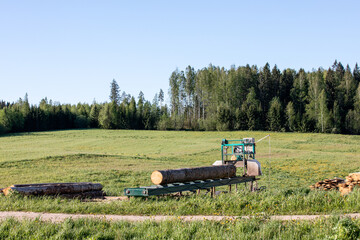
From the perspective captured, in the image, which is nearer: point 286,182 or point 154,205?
point 154,205

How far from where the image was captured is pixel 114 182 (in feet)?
76.8

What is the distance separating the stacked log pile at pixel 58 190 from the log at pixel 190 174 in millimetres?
4059

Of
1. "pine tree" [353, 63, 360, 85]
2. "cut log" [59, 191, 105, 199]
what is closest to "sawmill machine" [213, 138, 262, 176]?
"cut log" [59, 191, 105, 199]

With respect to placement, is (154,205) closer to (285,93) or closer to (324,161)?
(324,161)

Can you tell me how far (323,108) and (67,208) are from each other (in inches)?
3405

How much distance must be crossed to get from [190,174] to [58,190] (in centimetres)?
568

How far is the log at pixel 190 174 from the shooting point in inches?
513

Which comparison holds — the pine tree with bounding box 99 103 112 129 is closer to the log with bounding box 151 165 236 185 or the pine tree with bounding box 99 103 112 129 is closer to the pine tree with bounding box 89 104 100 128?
the pine tree with bounding box 89 104 100 128

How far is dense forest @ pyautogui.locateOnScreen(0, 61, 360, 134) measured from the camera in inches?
3580

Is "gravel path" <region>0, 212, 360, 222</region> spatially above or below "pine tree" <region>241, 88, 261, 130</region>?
below

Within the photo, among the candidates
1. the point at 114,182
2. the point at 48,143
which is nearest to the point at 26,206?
the point at 114,182

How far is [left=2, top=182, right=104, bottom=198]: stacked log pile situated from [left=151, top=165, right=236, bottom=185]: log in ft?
13.3

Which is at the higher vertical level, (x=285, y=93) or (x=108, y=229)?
(x=285, y=93)

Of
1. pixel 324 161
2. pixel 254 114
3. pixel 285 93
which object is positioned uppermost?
pixel 285 93
